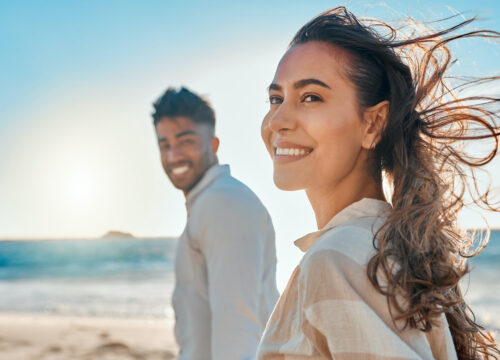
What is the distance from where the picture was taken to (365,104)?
1.71 metres

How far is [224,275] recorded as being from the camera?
296cm

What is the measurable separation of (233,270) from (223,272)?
1.9 inches

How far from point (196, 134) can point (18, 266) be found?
30964 millimetres

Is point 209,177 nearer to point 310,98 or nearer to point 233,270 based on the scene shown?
point 233,270

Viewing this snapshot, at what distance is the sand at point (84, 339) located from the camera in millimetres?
9289

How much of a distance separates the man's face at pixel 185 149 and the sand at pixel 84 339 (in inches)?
237

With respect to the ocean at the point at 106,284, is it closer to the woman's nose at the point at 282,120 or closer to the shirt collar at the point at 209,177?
the shirt collar at the point at 209,177

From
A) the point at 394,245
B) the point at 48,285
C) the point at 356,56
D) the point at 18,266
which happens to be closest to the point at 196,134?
the point at 356,56

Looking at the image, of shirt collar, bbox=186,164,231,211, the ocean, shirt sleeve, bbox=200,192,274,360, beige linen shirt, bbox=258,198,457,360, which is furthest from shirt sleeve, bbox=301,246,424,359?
the ocean

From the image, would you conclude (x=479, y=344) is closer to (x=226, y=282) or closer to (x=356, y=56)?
(x=356, y=56)

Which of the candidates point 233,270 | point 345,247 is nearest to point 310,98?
point 345,247

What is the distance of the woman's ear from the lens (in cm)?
172

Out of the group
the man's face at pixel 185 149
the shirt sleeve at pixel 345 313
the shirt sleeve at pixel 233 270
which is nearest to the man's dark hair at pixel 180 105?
the man's face at pixel 185 149

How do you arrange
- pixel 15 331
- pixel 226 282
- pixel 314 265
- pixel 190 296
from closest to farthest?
1. pixel 314 265
2. pixel 226 282
3. pixel 190 296
4. pixel 15 331
